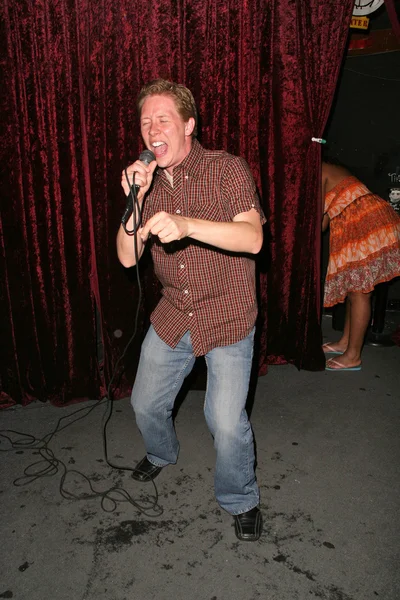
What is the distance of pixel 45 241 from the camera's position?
2797 mm

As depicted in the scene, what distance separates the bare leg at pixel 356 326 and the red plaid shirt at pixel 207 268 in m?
1.66

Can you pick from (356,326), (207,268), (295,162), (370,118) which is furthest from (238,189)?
(370,118)

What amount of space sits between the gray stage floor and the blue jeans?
214mm

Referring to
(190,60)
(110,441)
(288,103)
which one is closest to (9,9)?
(190,60)

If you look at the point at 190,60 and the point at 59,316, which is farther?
the point at 59,316

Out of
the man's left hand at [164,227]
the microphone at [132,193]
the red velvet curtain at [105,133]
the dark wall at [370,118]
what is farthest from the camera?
the dark wall at [370,118]

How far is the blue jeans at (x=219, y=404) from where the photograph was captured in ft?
5.78

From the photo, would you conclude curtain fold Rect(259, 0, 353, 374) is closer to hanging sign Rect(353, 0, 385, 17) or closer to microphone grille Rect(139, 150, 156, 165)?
hanging sign Rect(353, 0, 385, 17)

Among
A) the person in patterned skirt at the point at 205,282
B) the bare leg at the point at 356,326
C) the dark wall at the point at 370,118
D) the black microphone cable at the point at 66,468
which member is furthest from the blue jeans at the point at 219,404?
the dark wall at the point at 370,118

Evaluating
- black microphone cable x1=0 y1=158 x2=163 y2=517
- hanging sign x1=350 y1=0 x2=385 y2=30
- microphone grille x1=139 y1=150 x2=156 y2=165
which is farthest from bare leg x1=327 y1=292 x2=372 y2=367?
hanging sign x1=350 y1=0 x2=385 y2=30

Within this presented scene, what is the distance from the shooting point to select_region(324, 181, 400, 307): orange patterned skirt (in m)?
3.18

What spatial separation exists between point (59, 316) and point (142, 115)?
4.97 feet

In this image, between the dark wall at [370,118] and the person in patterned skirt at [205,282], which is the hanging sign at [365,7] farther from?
the person in patterned skirt at [205,282]

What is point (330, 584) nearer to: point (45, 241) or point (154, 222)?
point (154, 222)
